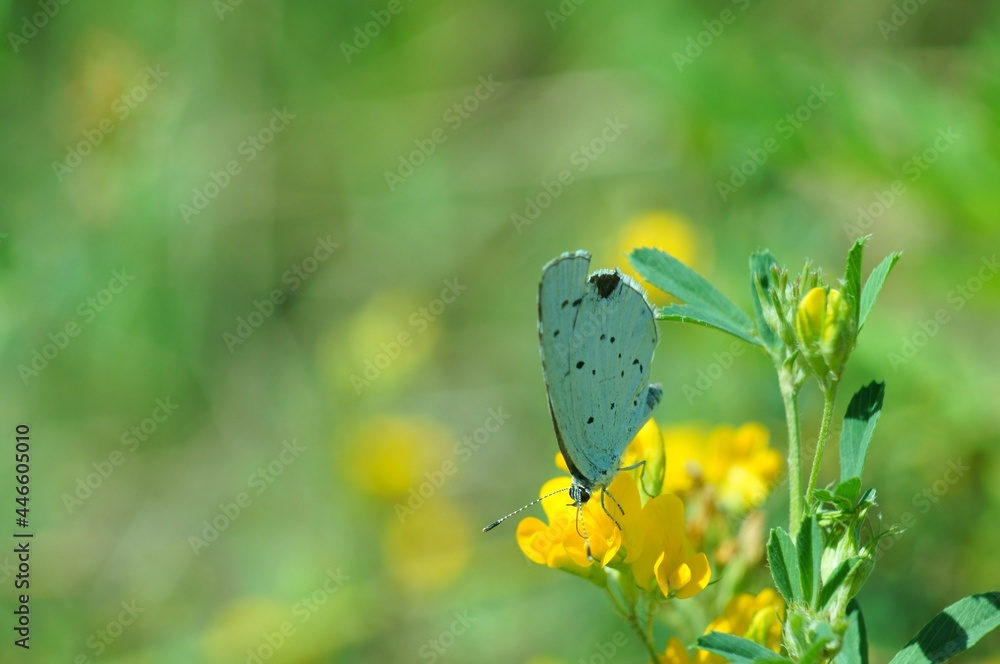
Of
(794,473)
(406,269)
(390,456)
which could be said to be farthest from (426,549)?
(794,473)

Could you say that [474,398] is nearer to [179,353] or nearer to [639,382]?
[179,353]

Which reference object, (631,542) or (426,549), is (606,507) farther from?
(426,549)

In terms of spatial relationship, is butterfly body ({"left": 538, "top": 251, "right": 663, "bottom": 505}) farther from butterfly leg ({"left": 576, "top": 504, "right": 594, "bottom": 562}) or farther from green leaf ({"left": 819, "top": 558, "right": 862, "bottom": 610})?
green leaf ({"left": 819, "top": 558, "right": 862, "bottom": 610})

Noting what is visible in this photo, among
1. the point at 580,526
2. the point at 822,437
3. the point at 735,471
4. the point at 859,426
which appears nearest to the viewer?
the point at 822,437

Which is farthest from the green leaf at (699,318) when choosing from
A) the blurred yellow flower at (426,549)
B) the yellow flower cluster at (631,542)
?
the blurred yellow flower at (426,549)

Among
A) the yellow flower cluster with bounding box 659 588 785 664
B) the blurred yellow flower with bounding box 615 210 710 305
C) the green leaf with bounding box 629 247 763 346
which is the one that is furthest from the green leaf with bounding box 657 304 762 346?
the blurred yellow flower with bounding box 615 210 710 305

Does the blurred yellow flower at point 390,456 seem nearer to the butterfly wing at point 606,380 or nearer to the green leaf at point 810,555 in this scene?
the butterfly wing at point 606,380
